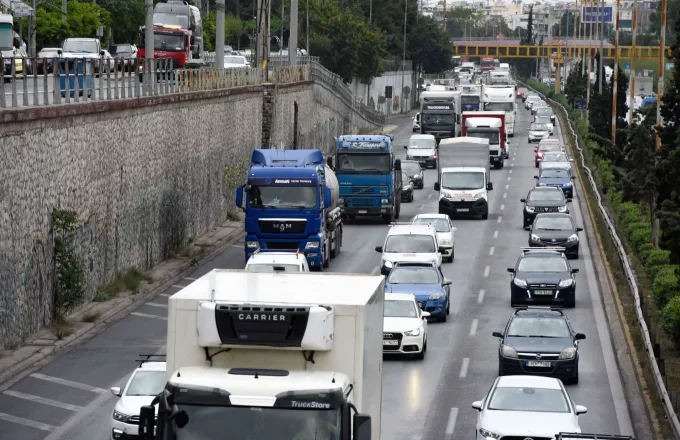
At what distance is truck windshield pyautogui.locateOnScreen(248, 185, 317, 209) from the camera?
40.0 metres

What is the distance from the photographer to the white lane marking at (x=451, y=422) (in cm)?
2225

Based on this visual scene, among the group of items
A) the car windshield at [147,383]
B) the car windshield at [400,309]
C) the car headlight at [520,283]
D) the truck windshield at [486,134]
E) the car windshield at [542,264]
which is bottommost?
the car headlight at [520,283]

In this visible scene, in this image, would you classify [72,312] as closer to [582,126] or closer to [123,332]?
[123,332]

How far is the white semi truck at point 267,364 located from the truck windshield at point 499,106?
86128mm

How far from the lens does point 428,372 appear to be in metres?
27.7

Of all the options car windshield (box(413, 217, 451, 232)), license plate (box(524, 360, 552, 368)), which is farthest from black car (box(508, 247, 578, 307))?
license plate (box(524, 360, 552, 368))

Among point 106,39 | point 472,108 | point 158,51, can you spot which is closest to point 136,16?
point 106,39

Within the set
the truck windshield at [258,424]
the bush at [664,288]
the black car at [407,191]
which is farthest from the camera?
the black car at [407,191]

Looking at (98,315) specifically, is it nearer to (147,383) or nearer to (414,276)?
(414,276)

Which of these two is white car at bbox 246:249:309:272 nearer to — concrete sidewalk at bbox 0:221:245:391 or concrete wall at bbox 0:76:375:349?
concrete sidewalk at bbox 0:221:245:391

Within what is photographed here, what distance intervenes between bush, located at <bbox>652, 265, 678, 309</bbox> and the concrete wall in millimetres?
14310

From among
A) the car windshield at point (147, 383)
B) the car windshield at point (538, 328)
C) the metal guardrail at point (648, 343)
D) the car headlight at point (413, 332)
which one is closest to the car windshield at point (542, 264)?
→ the metal guardrail at point (648, 343)

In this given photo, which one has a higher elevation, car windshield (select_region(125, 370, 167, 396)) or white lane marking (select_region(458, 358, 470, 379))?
car windshield (select_region(125, 370, 167, 396))

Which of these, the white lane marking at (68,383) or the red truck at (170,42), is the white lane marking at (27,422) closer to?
the white lane marking at (68,383)
